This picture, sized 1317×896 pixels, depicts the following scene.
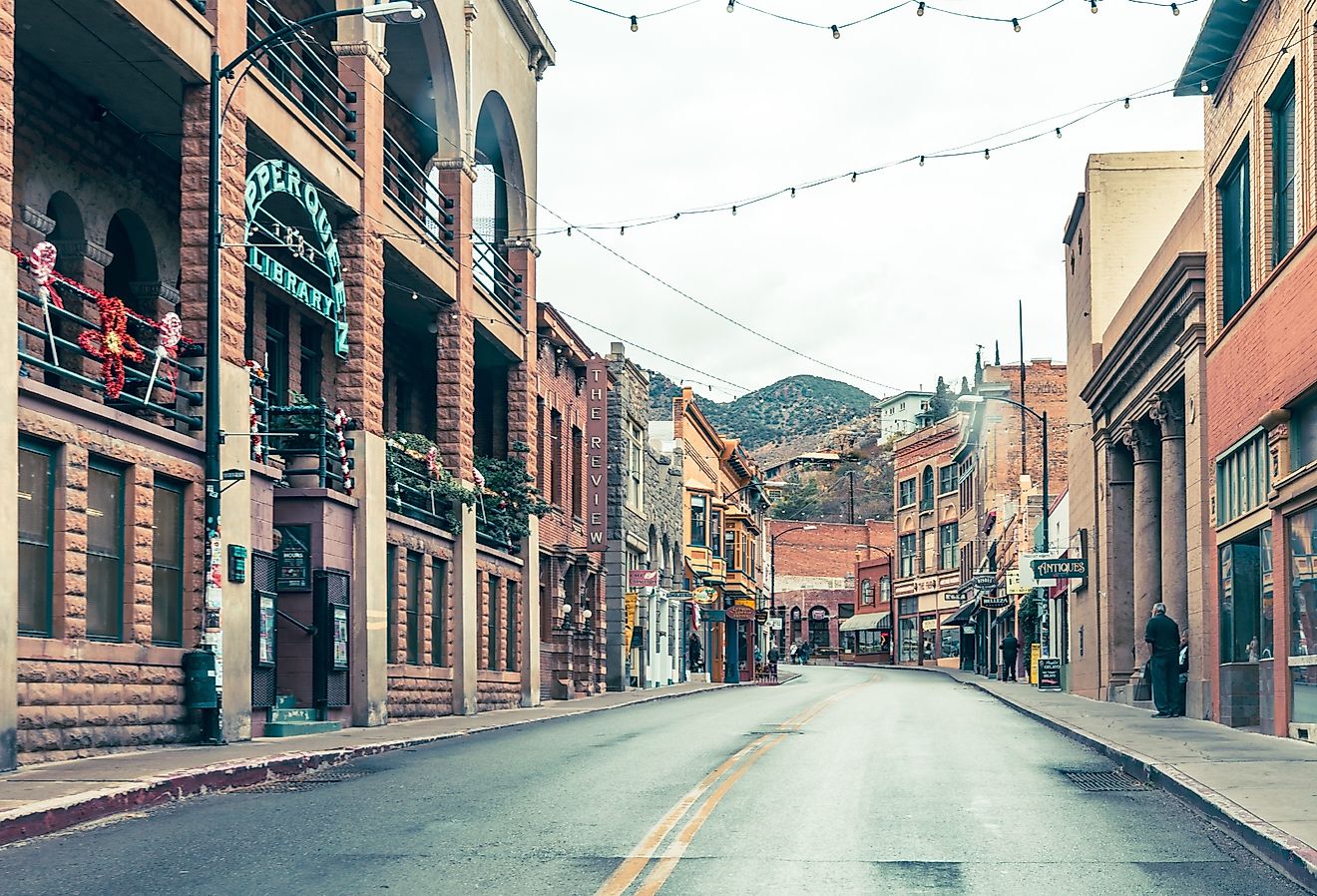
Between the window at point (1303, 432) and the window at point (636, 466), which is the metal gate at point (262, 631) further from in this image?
the window at point (636, 466)

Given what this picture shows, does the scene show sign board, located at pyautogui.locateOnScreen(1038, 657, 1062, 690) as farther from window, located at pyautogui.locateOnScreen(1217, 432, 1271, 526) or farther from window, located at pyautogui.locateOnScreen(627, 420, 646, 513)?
window, located at pyautogui.locateOnScreen(1217, 432, 1271, 526)

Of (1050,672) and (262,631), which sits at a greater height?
(262,631)

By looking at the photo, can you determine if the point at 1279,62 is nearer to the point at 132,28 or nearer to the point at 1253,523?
the point at 1253,523

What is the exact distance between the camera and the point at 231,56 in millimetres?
20906

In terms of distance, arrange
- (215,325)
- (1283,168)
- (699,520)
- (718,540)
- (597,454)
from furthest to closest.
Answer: (718,540), (699,520), (597,454), (1283,168), (215,325)

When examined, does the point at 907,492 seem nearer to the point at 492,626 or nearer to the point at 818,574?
the point at 818,574

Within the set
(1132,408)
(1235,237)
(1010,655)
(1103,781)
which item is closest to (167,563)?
(1103,781)

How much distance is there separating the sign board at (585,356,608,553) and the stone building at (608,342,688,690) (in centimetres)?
60

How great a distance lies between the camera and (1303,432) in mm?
20344

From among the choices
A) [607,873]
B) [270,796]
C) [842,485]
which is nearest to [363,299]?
[270,796]

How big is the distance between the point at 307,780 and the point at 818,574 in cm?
11161

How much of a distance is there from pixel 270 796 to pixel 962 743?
9.84 metres

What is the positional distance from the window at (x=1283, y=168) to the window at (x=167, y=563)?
14.6 metres

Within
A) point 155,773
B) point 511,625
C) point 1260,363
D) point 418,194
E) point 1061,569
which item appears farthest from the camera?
point 511,625
